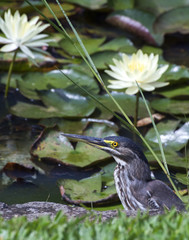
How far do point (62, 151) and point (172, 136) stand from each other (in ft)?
3.57

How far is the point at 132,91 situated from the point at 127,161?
88cm

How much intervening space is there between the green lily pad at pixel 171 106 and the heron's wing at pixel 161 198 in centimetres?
159

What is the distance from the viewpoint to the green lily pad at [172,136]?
176 inches

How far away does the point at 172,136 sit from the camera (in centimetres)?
457

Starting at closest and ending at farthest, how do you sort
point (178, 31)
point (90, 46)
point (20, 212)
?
1. point (20, 212)
2. point (90, 46)
3. point (178, 31)

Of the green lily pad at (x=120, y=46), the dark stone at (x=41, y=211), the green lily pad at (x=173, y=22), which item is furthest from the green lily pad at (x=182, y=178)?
the green lily pad at (x=173, y=22)

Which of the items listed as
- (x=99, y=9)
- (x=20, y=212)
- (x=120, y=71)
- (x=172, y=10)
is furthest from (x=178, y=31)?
(x=20, y=212)

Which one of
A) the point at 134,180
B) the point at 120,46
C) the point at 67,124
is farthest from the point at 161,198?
the point at 120,46

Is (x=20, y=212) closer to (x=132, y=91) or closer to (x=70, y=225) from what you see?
(x=70, y=225)

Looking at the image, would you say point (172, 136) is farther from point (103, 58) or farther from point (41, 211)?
point (41, 211)

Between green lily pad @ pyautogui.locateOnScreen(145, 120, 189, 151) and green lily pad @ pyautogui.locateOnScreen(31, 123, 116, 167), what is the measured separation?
571mm

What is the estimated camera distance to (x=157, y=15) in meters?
6.74

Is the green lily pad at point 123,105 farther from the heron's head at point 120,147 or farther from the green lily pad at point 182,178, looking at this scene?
the heron's head at point 120,147

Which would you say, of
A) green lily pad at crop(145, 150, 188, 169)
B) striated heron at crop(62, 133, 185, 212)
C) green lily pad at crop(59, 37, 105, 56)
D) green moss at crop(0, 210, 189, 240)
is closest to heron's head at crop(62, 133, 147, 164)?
striated heron at crop(62, 133, 185, 212)
